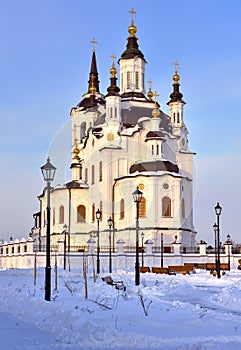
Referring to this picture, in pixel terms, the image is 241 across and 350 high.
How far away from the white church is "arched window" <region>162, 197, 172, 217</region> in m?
0.09

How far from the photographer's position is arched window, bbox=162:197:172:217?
52.8 metres

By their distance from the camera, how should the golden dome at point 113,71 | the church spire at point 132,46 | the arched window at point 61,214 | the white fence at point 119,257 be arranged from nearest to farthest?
the white fence at point 119,257, the arched window at point 61,214, the golden dome at point 113,71, the church spire at point 132,46

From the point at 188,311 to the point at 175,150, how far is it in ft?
160

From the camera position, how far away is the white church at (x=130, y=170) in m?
52.7

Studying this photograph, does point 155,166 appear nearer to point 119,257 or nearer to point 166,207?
point 166,207

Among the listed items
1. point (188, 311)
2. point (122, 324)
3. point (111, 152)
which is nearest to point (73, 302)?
point (188, 311)

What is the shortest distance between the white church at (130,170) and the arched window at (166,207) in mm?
95

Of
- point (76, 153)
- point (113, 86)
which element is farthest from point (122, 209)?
point (113, 86)

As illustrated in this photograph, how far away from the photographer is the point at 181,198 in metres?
54.6

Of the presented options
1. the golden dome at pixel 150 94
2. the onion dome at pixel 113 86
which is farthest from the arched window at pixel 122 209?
the golden dome at pixel 150 94

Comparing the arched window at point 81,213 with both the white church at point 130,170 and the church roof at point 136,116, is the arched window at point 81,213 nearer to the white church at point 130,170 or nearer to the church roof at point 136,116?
the white church at point 130,170

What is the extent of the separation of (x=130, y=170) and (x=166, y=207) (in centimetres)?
554

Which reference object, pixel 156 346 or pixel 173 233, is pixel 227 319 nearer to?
pixel 156 346

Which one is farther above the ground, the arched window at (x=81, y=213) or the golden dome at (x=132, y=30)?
the golden dome at (x=132, y=30)
